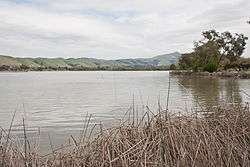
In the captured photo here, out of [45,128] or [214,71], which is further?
[214,71]

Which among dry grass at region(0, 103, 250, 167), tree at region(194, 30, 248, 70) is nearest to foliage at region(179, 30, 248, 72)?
tree at region(194, 30, 248, 70)

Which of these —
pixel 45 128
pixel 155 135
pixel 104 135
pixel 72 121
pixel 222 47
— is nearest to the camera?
pixel 155 135

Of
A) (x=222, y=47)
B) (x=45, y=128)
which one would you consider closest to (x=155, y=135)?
(x=45, y=128)

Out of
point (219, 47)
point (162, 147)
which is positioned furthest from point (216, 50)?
point (162, 147)

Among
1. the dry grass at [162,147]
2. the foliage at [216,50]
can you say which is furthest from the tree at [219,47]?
the dry grass at [162,147]

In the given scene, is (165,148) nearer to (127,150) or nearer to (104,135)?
(127,150)

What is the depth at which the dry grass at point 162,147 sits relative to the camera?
22.1ft

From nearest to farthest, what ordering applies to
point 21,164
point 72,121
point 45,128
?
1. point 21,164
2. point 45,128
3. point 72,121

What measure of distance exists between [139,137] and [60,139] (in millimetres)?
10723

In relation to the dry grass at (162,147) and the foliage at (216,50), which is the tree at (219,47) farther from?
the dry grass at (162,147)

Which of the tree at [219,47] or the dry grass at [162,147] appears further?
the tree at [219,47]

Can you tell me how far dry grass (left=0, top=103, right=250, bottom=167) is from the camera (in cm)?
675

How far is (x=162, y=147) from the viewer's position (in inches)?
281

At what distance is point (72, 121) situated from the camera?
23766 millimetres
